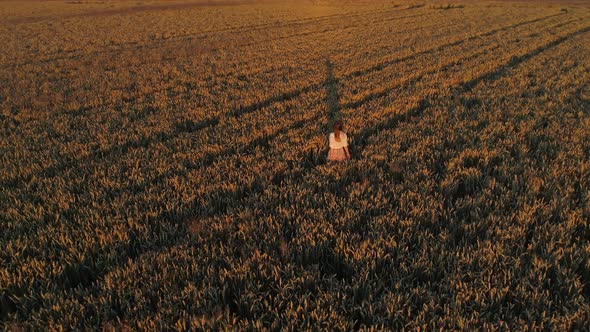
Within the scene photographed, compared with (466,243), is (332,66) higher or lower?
higher

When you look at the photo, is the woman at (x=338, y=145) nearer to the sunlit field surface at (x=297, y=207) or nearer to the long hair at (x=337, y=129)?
the long hair at (x=337, y=129)

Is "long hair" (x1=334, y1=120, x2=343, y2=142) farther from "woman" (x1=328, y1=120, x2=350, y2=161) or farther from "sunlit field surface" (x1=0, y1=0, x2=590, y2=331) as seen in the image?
"sunlit field surface" (x1=0, y1=0, x2=590, y2=331)

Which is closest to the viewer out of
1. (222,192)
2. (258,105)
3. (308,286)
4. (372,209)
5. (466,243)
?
(308,286)

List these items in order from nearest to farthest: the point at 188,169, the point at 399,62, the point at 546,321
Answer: the point at 546,321 < the point at 188,169 < the point at 399,62

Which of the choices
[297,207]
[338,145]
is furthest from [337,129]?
[297,207]

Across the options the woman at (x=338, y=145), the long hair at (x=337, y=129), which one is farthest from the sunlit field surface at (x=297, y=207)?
the long hair at (x=337, y=129)

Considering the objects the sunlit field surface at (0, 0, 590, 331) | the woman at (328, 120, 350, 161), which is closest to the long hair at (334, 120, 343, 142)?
the woman at (328, 120, 350, 161)

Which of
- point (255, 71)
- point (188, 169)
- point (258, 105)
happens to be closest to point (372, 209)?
point (188, 169)

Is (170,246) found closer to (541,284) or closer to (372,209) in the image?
(372,209)
